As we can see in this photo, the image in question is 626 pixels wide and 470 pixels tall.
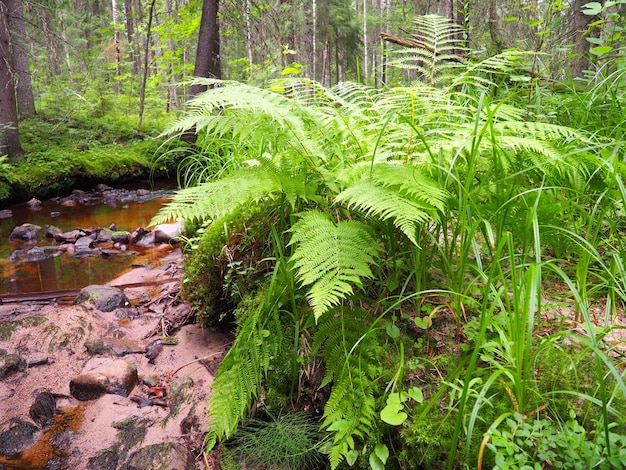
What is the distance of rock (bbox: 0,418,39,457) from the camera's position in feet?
6.75

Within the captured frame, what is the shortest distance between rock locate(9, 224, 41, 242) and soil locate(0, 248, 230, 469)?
7.92 feet

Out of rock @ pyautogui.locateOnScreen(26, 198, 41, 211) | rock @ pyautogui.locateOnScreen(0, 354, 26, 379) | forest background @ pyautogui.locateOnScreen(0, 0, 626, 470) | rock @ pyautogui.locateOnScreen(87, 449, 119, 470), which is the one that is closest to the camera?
forest background @ pyautogui.locateOnScreen(0, 0, 626, 470)

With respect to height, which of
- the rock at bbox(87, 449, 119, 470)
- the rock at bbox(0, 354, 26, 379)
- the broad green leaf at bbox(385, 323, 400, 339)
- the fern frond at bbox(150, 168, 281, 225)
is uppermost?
the fern frond at bbox(150, 168, 281, 225)

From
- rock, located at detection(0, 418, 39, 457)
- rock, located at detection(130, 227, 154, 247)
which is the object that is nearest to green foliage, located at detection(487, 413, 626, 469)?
rock, located at detection(0, 418, 39, 457)

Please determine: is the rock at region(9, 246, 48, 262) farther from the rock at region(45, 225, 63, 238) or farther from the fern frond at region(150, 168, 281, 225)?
the fern frond at region(150, 168, 281, 225)

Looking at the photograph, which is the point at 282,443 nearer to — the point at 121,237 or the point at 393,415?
the point at 393,415

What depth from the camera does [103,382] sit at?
2.46m

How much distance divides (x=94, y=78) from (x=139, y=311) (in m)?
16.3

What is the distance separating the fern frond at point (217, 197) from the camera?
1.59m

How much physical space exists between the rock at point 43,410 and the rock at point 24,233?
404cm

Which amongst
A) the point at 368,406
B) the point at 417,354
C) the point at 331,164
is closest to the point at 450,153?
the point at 331,164

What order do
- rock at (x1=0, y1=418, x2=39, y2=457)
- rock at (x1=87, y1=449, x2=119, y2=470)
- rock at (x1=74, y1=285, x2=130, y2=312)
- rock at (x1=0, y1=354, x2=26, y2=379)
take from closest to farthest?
rock at (x1=87, y1=449, x2=119, y2=470), rock at (x1=0, y1=418, x2=39, y2=457), rock at (x1=0, y1=354, x2=26, y2=379), rock at (x1=74, y1=285, x2=130, y2=312)

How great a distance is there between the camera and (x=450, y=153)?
1.71m

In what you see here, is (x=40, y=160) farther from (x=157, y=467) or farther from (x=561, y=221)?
(x=561, y=221)
